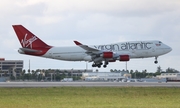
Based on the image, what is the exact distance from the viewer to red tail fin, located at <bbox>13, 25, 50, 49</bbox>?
86.3 metres

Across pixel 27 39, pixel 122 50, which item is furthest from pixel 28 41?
pixel 122 50

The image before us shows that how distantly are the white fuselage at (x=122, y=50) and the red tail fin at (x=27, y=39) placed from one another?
2.09 m

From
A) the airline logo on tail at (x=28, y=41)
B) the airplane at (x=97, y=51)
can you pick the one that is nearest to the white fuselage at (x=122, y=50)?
the airplane at (x=97, y=51)

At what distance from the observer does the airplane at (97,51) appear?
8344 cm

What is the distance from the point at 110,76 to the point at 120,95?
10414cm

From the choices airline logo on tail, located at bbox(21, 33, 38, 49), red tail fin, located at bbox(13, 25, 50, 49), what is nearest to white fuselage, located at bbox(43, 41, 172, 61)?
red tail fin, located at bbox(13, 25, 50, 49)

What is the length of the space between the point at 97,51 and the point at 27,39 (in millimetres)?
11524

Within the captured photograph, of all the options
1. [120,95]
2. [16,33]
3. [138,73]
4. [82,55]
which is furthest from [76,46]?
[138,73]

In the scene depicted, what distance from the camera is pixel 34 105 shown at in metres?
40.4

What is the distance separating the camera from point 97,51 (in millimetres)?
84625

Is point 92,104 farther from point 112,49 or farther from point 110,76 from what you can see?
point 110,76

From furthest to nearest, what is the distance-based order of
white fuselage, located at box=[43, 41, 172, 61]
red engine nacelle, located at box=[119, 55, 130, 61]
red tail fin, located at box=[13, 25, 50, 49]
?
1. red tail fin, located at box=[13, 25, 50, 49]
2. red engine nacelle, located at box=[119, 55, 130, 61]
3. white fuselage, located at box=[43, 41, 172, 61]

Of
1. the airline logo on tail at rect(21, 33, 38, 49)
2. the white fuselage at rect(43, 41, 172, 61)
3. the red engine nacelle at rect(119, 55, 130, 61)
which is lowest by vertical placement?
the red engine nacelle at rect(119, 55, 130, 61)

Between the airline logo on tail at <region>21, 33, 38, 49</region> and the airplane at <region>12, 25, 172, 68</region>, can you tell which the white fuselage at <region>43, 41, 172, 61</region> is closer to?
the airplane at <region>12, 25, 172, 68</region>
